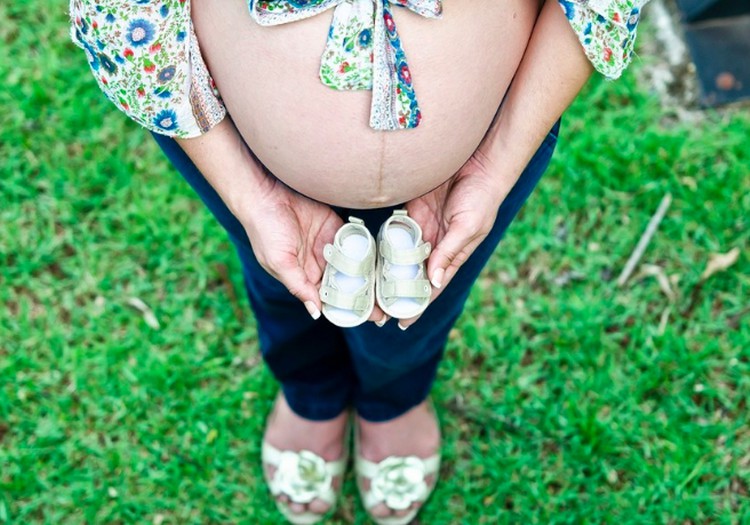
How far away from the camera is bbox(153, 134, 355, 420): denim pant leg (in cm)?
164

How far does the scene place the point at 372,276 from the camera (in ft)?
5.30

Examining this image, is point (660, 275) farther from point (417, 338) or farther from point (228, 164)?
point (228, 164)

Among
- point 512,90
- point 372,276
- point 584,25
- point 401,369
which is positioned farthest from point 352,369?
point 584,25

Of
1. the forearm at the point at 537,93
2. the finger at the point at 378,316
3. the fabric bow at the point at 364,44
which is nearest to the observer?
the fabric bow at the point at 364,44

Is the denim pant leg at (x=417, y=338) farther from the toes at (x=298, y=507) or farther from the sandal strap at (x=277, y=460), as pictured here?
the toes at (x=298, y=507)

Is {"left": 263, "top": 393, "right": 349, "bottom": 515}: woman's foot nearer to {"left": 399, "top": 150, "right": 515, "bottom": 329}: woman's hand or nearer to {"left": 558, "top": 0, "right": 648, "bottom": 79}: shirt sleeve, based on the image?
{"left": 399, "top": 150, "right": 515, "bottom": 329}: woman's hand

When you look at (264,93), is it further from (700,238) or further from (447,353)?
(700,238)

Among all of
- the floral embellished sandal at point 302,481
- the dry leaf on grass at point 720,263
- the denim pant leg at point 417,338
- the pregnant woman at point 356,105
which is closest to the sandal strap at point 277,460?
the floral embellished sandal at point 302,481

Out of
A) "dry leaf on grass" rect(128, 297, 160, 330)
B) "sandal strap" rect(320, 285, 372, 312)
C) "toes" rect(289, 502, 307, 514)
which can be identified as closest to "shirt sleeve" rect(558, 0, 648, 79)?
"sandal strap" rect(320, 285, 372, 312)

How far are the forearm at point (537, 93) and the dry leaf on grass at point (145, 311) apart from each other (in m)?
1.51

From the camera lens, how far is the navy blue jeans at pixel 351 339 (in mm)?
1646

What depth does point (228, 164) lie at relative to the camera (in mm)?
1513

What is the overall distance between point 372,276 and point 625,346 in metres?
1.34

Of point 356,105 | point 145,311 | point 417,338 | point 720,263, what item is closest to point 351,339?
point 417,338
